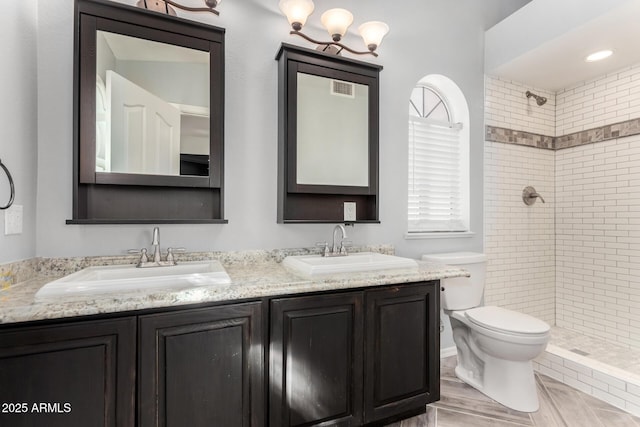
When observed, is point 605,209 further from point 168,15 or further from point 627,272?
point 168,15

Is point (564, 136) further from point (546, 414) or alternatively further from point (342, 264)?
point (342, 264)

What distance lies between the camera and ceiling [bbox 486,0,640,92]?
80.1 inches

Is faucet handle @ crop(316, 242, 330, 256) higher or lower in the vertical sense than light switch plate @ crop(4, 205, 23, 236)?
lower

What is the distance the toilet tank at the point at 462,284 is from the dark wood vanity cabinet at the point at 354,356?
1.75ft

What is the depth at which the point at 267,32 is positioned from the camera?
198cm

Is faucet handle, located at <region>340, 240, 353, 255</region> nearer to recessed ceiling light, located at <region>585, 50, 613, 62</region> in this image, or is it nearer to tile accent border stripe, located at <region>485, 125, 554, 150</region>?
tile accent border stripe, located at <region>485, 125, 554, 150</region>

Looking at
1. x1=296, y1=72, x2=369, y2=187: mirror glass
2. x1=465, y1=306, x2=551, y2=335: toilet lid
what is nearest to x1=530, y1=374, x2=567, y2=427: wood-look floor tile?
x1=465, y1=306, x2=551, y2=335: toilet lid

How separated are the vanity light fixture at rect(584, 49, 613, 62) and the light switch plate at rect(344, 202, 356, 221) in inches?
86.1

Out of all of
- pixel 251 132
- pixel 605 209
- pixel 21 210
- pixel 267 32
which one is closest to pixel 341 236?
pixel 251 132

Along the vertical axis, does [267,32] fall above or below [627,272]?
above

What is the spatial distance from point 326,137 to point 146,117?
1014 mm

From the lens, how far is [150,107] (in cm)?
A: 168

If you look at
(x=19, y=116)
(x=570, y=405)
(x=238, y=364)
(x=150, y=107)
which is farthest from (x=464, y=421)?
(x=19, y=116)

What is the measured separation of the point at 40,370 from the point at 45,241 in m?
0.72
